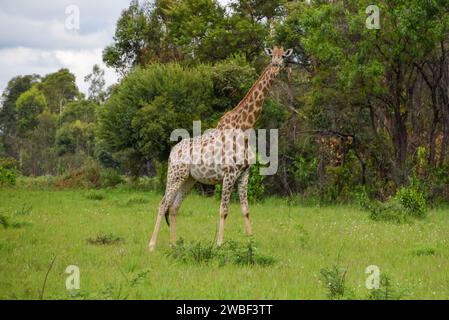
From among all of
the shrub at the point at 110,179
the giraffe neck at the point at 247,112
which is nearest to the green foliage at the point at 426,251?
the giraffe neck at the point at 247,112

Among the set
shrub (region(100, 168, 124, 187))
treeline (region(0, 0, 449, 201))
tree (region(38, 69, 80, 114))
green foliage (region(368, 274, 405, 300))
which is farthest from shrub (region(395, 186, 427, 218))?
tree (region(38, 69, 80, 114))

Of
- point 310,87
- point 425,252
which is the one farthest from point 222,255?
point 310,87

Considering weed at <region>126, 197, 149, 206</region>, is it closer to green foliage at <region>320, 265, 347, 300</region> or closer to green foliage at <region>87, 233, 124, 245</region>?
green foliage at <region>87, 233, 124, 245</region>

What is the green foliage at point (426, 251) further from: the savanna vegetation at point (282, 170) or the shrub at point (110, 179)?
the shrub at point (110, 179)

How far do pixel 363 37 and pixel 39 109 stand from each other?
52307 mm

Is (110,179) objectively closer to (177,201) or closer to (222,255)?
(177,201)

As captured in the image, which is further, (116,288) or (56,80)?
(56,80)

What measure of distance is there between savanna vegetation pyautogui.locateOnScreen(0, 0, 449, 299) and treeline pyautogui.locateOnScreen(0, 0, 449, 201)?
68 millimetres

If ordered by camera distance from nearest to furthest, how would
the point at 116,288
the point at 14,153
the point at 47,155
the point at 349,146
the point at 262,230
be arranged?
1. the point at 116,288
2. the point at 262,230
3. the point at 349,146
4. the point at 47,155
5. the point at 14,153

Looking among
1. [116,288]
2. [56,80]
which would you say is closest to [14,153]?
[56,80]

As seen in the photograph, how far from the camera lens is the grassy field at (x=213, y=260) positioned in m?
7.68

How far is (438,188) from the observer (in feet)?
67.5

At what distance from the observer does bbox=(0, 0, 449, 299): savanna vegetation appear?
884 cm

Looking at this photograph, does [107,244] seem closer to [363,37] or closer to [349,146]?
[363,37]
